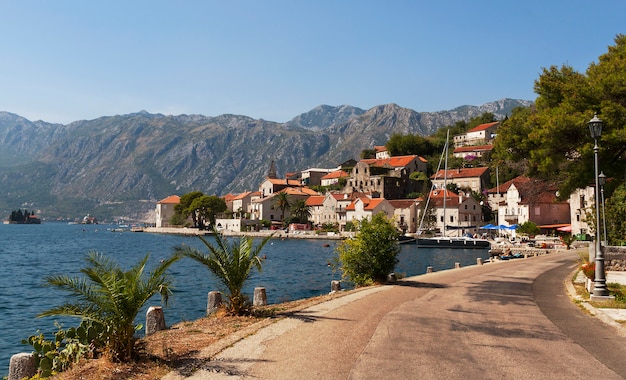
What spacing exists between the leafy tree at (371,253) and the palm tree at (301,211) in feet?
370

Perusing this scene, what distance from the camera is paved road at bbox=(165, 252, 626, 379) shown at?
27.6ft

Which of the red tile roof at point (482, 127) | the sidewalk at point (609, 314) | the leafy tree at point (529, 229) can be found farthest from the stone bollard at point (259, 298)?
the red tile roof at point (482, 127)

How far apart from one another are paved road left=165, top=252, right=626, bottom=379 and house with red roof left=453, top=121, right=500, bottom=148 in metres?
146

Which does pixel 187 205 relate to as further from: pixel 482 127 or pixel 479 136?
pixel 482 127

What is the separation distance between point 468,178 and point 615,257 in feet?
342

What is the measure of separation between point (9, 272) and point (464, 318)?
45120mm

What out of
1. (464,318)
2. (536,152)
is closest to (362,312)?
(464,318)

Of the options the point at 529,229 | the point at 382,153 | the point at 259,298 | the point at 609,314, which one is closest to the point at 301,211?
the point at 382,153

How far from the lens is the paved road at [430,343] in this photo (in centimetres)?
840

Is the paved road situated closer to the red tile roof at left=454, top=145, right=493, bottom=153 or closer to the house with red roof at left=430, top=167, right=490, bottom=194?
the house with red roof at left=430, top=167, right=490, bottom=194

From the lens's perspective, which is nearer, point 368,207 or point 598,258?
point 598,258

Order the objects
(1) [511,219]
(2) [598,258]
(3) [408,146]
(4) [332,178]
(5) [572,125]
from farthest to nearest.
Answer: (4) [332,178] → (3) [408,146] → (1) [511,219] → (5) [572,125] → (2) [598,258]

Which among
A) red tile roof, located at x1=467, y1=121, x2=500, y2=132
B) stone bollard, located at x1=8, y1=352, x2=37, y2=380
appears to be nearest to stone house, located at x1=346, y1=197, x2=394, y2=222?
red tile roof, located at x1=467, y1=121, x2=500, y2=132

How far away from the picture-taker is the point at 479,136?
16112 cm
